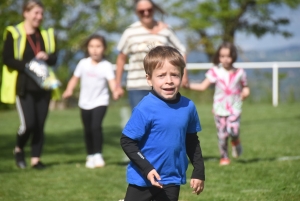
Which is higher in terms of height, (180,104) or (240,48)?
(180,104)

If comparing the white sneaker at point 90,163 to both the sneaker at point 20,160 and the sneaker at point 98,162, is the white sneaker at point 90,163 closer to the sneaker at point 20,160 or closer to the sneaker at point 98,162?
the sneaker at point 98,162

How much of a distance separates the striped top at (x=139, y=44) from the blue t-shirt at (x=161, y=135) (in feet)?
12.2

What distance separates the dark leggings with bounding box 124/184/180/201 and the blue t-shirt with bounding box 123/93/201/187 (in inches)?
1.7

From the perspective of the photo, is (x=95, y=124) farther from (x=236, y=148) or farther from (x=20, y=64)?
(x=236, y=148)

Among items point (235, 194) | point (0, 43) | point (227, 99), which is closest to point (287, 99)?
point (0, 43)

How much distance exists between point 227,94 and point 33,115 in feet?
8.29

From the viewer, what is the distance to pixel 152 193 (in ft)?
15.3

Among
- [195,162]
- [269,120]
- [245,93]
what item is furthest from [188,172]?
[269,120]

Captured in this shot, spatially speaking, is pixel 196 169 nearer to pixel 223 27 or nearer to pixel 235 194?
pixel 235 194

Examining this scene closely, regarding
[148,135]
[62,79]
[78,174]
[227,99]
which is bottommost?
[62,79]

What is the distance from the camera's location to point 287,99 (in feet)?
76.6

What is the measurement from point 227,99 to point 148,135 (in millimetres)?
4424

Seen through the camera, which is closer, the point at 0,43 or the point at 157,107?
the point at 157,107

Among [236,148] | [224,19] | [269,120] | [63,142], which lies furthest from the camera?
[224,19]
